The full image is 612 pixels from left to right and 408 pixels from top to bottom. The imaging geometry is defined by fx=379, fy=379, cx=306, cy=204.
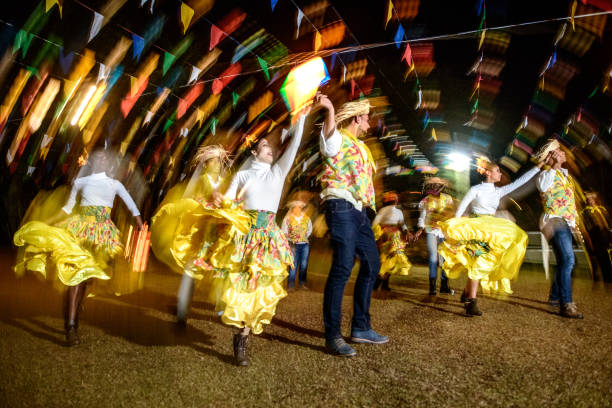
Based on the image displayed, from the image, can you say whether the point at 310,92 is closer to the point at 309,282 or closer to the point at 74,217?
the point at 309,282

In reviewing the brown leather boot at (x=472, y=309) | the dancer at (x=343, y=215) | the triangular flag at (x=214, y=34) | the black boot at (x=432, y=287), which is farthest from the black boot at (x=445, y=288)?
the triangular flag at (x=214, y=34)

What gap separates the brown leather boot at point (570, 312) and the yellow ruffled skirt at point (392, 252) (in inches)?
96.2

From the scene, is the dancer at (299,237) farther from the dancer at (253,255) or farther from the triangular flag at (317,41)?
the dancer at (253,255)

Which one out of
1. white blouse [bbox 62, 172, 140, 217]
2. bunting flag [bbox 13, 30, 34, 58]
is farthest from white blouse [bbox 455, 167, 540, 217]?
bunting flag [bbox 13, 30, 34, 58]

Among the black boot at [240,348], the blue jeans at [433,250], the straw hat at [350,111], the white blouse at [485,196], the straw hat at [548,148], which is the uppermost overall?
the straw hat at [548,148]

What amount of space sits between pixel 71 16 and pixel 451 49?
6.43 metres

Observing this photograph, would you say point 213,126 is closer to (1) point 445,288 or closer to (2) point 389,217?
(2) point 389,217

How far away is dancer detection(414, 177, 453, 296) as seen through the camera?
6.07 metres

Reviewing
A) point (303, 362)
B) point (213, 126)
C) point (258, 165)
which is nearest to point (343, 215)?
point (258, 165)

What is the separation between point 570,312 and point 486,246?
3.57 ft

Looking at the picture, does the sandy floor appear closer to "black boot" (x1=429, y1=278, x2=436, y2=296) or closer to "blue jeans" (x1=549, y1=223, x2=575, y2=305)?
"blue jeans" (x1=549, y1=223, x2=575, y2=305)

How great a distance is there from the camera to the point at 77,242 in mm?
3359

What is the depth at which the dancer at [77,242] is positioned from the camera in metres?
3.13

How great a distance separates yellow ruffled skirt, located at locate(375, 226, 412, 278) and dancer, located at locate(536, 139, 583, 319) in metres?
2.36
